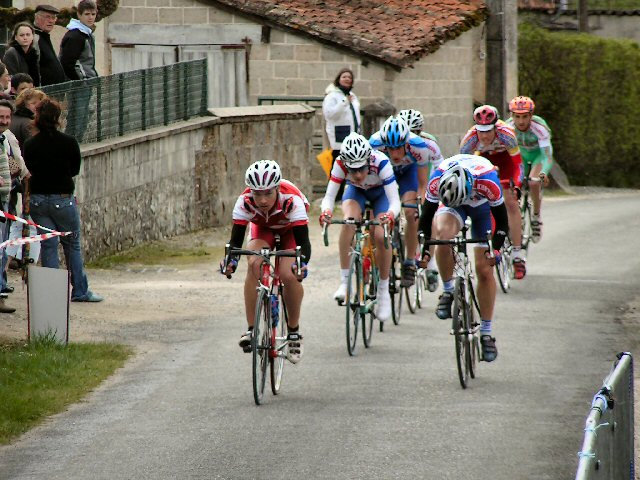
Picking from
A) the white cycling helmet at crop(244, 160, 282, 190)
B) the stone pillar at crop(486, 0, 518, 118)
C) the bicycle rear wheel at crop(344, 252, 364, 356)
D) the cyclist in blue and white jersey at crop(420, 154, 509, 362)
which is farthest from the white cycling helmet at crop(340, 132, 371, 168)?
the stone pillar at crop(486, 0, 518, 118)

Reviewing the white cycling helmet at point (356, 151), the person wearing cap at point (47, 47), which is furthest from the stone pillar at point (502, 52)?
the white cycling helmet at point (356, 151)

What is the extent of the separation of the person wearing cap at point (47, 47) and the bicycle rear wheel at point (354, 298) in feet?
17.9

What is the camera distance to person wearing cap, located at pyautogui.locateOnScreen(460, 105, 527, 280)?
15.1 m

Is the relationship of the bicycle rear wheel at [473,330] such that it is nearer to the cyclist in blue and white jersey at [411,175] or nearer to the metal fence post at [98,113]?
the cyclist in blue and white jersey at [411,175]

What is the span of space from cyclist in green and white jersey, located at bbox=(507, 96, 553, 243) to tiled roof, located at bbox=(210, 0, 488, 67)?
34.4 feet

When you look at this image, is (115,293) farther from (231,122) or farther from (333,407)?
(231,122)

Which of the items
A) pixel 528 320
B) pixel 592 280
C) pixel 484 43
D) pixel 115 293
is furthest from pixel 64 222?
pixel 484 43

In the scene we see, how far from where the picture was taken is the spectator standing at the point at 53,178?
1365 cm

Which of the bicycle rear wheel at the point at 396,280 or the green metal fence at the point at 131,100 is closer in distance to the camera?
the bicycle rear wheel at the point at 396,280

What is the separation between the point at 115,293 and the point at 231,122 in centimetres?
769

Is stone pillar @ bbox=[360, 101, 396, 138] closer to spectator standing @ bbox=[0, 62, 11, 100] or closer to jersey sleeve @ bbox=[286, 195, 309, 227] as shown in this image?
spectator standing @ bbox=[0, 62, 11, 100]

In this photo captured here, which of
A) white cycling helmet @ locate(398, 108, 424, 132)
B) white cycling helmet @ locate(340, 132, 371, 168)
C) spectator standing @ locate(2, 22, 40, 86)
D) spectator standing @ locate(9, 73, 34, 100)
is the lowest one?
white cycling helmet @ locate(340, 132, 371, 168)

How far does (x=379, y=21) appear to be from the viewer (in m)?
30.5

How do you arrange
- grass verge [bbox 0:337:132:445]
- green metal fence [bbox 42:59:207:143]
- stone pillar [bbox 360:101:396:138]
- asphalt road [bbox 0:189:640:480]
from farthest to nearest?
stone pillar [bbox 360:101:396:138] < green metal fence [bbox 42:59:207:143] < grass verge [bbox 0:337:132:445] < asphalt road [bbox 0:189:640:480]
